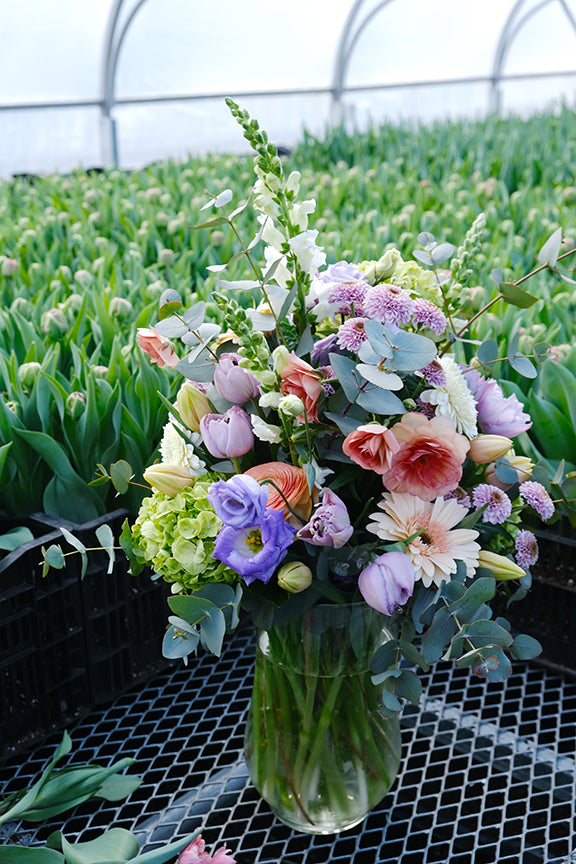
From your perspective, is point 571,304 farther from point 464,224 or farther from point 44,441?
point 44,441

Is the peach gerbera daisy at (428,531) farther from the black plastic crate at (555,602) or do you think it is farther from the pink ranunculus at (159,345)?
the black plastic crate at (555,602)

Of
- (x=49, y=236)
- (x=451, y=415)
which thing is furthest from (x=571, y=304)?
(x=49, y=236)

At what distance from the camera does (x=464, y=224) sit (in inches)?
73.1

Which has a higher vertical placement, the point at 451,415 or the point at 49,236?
the point at 451,415

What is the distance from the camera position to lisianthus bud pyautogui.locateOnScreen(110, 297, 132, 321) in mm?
1268

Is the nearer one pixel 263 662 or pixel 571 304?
pixel 263 662

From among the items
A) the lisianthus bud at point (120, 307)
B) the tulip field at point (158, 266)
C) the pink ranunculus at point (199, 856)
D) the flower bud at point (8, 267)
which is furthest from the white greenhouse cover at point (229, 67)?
the pink ranunculus at point (199, 856)

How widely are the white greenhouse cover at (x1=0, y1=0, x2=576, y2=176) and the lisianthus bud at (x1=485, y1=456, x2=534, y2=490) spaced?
4155 millimetres

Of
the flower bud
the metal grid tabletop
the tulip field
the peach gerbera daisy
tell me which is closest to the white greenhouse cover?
the tulip field

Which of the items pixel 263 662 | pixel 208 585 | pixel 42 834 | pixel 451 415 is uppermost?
pixel 451 415

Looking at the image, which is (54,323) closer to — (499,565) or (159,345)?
(159,345)

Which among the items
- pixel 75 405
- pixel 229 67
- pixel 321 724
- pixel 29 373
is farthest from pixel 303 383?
pixel 229 67

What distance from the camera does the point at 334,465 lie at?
64 cm

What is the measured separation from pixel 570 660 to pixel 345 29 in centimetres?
708
